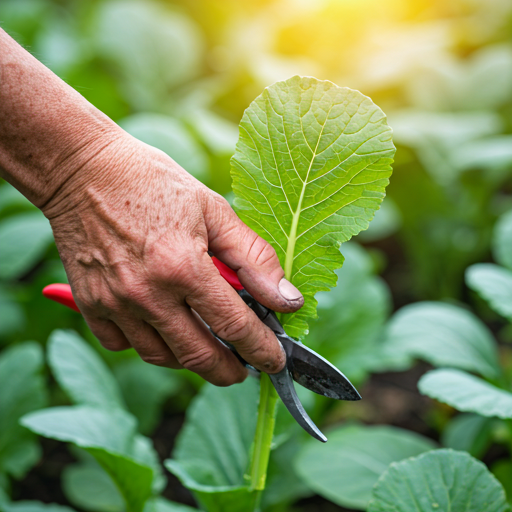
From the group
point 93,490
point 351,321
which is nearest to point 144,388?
point 93,490

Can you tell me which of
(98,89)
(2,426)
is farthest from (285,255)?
(98,89)

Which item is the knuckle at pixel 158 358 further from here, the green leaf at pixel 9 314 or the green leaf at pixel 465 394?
the green leaf at pixel 9 314

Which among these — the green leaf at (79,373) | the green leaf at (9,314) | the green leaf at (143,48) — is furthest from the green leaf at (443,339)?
the green leaf at (143,48)

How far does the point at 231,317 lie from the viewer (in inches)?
29.8

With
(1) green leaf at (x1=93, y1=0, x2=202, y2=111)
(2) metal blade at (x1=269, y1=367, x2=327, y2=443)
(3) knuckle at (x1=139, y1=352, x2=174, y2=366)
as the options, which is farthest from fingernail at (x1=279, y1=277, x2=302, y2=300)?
(1) green leaf at (x1=93, y1=0, x2=202, y2=111)

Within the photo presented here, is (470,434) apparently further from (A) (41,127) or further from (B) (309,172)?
(A) (41,127)

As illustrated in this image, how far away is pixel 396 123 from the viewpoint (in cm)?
215

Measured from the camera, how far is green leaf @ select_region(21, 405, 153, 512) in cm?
96

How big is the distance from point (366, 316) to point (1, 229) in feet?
3.73

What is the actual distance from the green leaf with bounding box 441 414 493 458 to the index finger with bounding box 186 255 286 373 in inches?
33.6

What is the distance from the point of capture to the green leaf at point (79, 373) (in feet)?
3.67

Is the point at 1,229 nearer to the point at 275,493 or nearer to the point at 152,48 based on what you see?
the point at 275,493

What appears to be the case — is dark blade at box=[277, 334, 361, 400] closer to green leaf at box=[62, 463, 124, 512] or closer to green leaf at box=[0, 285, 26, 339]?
green leaf at box=[62, 463, 124, 512]

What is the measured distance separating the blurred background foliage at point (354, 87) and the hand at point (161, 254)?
0.59 m
